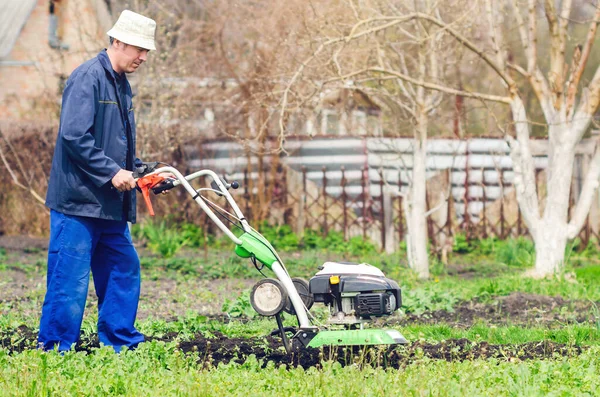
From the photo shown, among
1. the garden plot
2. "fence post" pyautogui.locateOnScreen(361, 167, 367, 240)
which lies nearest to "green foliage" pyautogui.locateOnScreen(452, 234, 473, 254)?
"fence post" pyautogui.locateOnScreen(361, 167, 367, 240)

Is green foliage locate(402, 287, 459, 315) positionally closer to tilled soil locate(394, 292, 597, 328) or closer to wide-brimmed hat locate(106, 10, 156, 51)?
tilled soil locate(394, 292, 597, 328)

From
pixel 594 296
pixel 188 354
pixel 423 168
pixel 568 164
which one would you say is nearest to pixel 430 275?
pixel 423 168

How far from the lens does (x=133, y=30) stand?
5.77 m

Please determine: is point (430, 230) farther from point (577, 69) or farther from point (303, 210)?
point (577, 69)

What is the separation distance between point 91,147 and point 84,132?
0.10 metres

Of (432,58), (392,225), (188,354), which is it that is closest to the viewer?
(188,354)

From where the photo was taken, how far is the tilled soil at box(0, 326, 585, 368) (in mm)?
5500

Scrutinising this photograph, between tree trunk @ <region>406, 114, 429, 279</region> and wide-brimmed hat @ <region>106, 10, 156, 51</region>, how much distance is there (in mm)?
5753

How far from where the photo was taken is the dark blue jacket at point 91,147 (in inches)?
223

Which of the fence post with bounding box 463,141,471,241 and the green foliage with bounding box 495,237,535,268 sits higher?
the fence post with bounding box 463,141,471,241

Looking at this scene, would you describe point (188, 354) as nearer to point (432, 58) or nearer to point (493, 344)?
point (493, 344)

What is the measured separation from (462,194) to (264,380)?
32.1ft

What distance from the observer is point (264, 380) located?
186 inches

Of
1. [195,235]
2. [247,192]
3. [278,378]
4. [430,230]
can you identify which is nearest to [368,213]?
[430,230]
